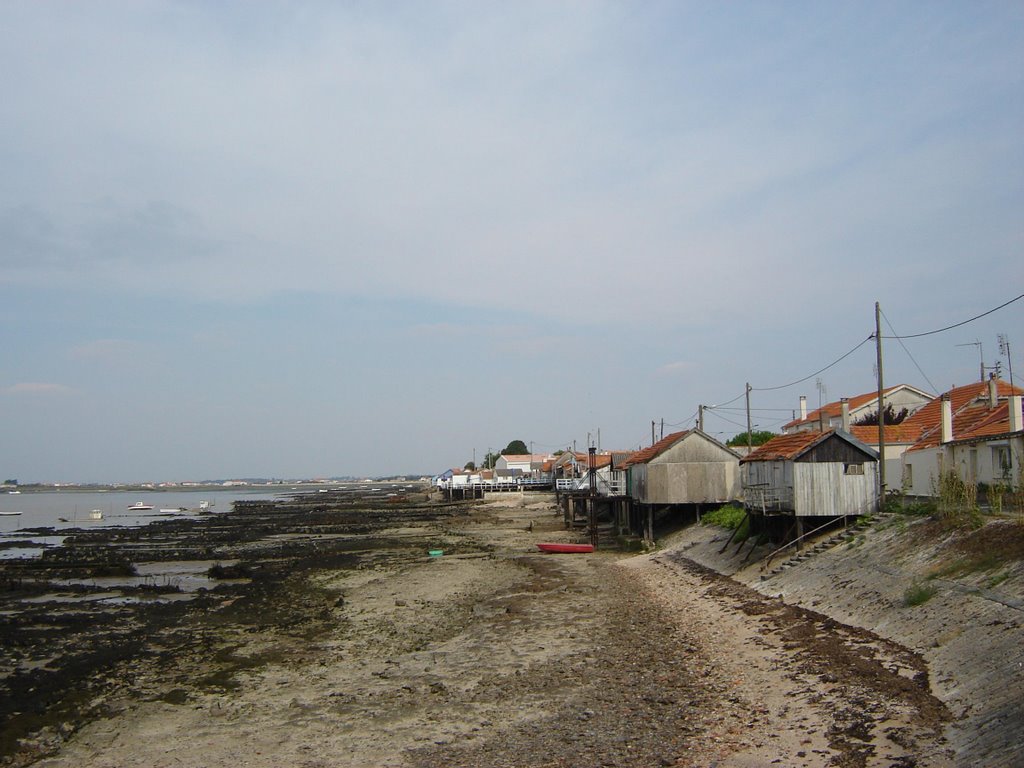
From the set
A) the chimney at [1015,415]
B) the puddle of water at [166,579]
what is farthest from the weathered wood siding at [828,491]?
the puddle of water at [166,579]

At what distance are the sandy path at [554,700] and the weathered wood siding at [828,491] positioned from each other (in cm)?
468

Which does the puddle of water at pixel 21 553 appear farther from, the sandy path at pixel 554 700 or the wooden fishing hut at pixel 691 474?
the wooden fishing hut at pixel 691 474

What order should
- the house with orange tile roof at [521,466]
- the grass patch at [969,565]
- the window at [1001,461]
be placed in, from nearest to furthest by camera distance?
1. the grass patch at [969,565]
2. the window at [1001,461]
3. the house with orange tile roof at [521,466]

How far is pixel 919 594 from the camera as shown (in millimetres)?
17203

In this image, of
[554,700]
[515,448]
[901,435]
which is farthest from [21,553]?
[515,448]

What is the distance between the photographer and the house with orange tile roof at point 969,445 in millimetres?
26547

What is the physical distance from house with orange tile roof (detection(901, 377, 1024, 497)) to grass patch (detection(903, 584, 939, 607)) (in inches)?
264

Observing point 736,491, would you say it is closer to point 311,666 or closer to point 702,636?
point 702,636

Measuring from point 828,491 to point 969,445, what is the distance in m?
6.19

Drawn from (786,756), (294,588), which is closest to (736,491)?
(294,588)

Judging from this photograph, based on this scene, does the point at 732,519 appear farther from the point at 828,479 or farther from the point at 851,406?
the point at 851,406

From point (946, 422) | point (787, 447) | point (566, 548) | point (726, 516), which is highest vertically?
point (946, 422)

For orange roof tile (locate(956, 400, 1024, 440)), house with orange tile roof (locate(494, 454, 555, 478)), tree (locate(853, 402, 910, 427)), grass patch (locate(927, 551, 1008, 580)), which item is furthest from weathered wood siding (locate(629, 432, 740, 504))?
house with orange tile roof (locate(494, 454, 555, 478))

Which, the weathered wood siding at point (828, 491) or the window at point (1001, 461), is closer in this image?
the window at point (1001, 461)
